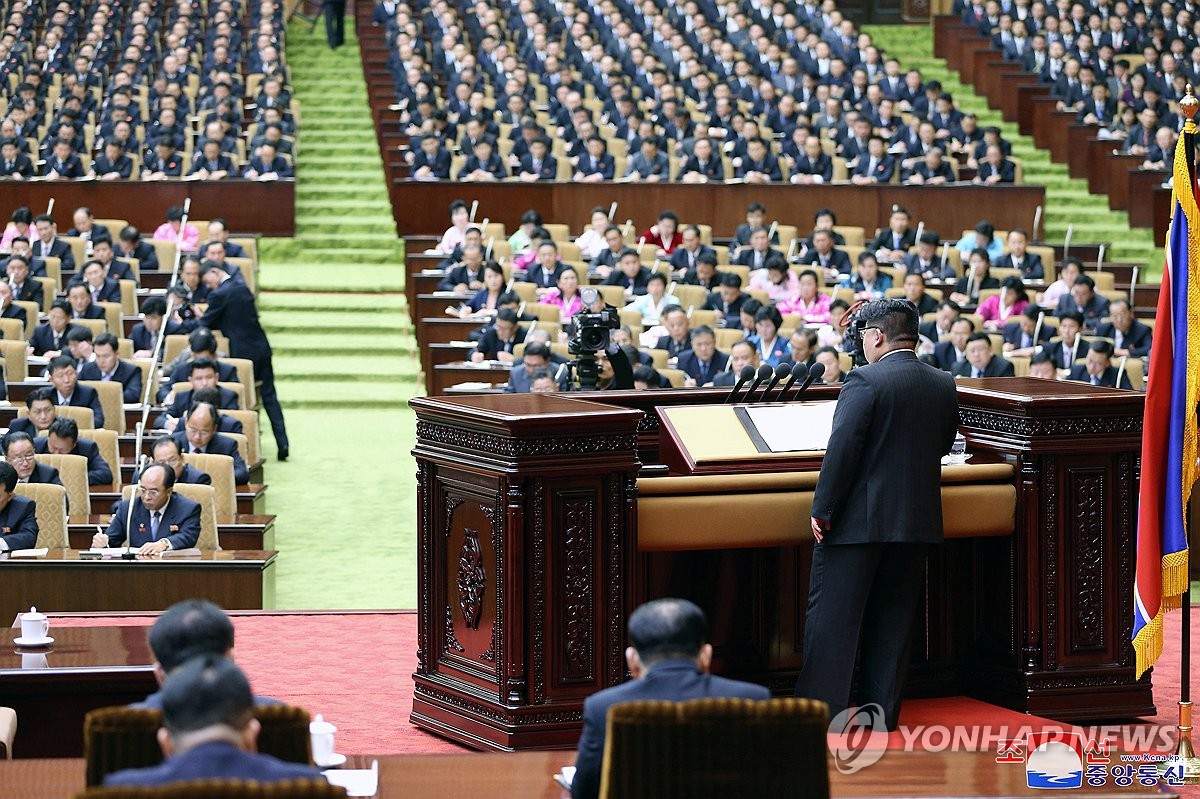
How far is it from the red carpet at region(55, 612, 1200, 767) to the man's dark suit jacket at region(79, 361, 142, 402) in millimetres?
4543

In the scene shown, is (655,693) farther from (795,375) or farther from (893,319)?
(795,375)

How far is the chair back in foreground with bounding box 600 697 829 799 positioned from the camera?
2863 mm

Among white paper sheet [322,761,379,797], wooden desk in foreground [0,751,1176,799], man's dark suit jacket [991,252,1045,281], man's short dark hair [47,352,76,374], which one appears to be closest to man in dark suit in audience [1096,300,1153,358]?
man's dark suit jacket [991,252,1045,281]

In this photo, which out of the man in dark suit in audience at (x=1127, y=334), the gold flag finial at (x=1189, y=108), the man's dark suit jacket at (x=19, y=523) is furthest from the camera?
the man in dark suit in audience at (x=1127, y=334)

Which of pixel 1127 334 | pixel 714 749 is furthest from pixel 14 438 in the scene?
pixel 1127 334

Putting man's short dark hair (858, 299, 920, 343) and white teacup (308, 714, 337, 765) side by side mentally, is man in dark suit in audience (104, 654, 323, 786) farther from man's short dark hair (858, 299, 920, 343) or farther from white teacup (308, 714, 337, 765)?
man's short dark hair (858, 299, 920, 343)

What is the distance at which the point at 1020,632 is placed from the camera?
4.61 metres

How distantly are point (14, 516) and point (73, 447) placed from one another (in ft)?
4.13

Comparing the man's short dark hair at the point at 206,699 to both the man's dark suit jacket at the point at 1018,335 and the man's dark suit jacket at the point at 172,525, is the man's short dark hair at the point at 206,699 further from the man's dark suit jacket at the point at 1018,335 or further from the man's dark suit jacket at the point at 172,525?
the man's dark suit jacket at the point at 1018,335

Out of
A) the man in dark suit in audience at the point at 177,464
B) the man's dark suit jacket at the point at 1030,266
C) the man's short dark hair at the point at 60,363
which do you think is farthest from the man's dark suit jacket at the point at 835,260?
the man in dark suit in audience at the point at 177,464

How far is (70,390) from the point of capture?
9.51 metres

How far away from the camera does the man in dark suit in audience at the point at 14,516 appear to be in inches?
283

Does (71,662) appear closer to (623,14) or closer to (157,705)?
(157,705)

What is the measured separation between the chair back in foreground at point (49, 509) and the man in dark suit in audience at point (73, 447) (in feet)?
2.68
